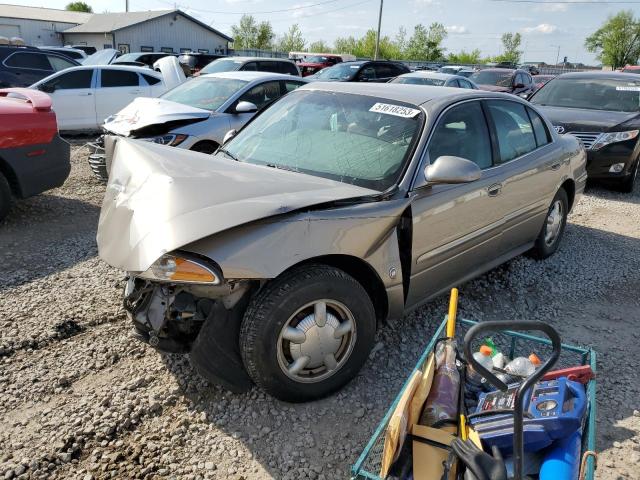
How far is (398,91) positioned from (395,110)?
13.5 inches

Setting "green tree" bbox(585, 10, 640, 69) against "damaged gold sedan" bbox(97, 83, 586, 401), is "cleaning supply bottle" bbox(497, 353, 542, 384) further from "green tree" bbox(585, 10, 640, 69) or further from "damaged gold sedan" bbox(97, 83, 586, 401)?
"green tree" bbox(585, 10, 640, 69)

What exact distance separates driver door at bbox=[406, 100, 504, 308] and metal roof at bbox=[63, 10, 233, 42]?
41817mm

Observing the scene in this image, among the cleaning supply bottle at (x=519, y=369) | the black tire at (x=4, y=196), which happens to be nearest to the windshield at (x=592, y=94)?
the cleaning supply bottle at (x=519, y=369)

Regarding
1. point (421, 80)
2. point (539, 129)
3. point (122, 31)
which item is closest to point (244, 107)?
point (539, 129)

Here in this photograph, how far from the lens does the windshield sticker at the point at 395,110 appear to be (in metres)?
3.36

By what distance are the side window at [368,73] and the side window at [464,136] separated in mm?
11540

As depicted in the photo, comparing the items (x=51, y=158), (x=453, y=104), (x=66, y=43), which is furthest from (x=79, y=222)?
(x=66, y=43)

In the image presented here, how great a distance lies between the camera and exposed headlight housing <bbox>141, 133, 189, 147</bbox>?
6.38 meters

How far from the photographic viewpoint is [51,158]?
18.0 feet

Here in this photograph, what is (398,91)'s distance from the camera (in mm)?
3682

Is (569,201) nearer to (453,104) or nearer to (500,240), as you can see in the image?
(500,240)

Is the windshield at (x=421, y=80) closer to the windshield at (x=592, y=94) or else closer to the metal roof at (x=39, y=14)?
the windshield at (x=592, y=94)

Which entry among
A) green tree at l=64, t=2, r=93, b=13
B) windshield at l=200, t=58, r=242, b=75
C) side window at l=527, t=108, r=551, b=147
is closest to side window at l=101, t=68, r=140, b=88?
windshield at l=200, t=58, r=242, b=75

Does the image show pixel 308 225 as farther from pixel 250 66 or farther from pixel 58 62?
pixel 58 62
